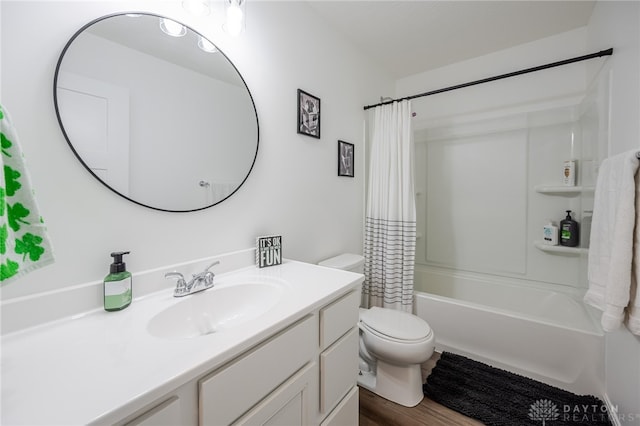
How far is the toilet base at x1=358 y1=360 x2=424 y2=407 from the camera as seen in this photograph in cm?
143

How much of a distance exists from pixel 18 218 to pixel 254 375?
65 cm

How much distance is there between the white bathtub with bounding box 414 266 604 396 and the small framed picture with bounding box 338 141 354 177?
1118 mm

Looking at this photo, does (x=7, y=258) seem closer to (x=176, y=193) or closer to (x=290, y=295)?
(x=176, y=193)

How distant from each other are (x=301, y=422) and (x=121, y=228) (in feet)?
2.96

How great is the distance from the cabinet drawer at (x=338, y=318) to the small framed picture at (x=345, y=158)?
110 centimetres

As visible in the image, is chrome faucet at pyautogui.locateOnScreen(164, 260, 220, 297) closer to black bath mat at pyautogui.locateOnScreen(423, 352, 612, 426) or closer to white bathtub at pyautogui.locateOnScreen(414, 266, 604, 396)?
black bath mat at pyautogui.locateOnScreen(423, 352, 612, 426)

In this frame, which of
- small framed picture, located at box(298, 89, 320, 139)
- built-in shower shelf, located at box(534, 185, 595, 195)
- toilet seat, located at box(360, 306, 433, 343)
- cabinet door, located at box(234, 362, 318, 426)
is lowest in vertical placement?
toilet seat, located at box(360, 306, 433, 343)

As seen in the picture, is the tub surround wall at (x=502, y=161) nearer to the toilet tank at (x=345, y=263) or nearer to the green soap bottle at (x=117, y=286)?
the toilet tank at (x=345, y=263)

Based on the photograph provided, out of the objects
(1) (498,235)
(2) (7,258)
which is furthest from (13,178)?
(1) (498,235)

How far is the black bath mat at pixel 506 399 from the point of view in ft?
4.27

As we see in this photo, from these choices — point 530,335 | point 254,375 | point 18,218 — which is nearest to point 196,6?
point 18,218

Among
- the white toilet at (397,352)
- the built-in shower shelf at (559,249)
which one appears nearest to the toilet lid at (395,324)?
the white toilet at (397,352)

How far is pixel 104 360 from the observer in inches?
21.8

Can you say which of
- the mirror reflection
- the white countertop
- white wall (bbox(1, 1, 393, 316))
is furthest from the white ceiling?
the white countertop
